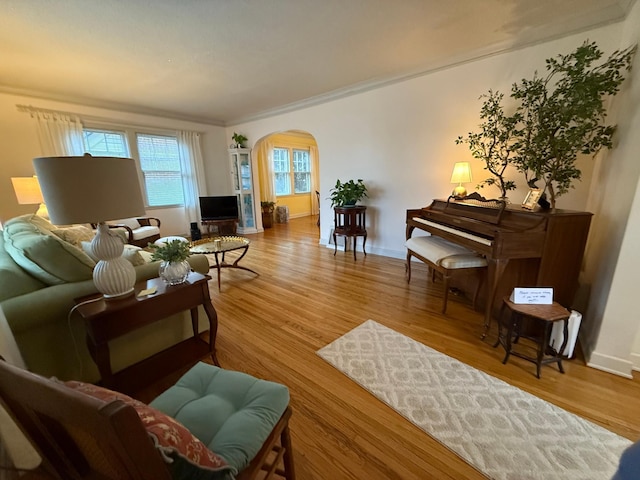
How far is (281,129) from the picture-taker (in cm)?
525

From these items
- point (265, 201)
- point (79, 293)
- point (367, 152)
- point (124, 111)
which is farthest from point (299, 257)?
point (124, 111)

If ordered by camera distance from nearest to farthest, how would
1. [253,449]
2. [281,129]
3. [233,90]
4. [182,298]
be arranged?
[253,449]
[182,298]
[233,90]
[281,129]

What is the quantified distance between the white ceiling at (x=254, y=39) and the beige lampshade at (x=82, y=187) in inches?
68.3

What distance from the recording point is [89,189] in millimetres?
1170

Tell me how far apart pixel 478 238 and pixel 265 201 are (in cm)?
586

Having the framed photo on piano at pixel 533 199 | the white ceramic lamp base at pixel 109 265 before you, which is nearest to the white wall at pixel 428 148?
Answer: the framed photo on piano at pixel 533 199

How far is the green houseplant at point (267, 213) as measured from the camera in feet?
22.5

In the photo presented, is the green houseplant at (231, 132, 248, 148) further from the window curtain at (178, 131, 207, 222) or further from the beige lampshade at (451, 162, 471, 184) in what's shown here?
the beige lampshade at (451, 162, 471, 184)

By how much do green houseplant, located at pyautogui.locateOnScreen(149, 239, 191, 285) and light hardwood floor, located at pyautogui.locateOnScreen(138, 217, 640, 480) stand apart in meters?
0.68

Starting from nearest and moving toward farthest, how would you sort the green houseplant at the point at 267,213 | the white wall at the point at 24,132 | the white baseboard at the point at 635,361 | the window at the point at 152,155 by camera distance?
the white baseboard at the point at 635,361, the white wall at the point at 24,132, the window at the point at 152,155, the green houseplant at the point at 267,213

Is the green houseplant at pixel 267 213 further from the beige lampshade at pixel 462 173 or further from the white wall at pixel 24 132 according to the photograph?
the beige lampshade at pixel 462 173

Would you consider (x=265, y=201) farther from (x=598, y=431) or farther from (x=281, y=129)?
(x=598, y=431)

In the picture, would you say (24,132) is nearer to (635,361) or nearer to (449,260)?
(449,260)

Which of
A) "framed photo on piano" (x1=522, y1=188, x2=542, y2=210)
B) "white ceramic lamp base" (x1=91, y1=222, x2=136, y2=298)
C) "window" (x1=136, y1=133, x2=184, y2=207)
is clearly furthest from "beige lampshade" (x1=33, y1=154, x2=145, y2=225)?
"window" (x1=136, y1=133, x2=184, y2=207)
